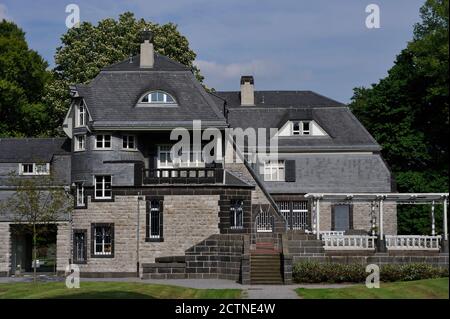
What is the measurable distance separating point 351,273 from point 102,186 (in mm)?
14765

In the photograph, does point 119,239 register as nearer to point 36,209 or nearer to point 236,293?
point 36,209

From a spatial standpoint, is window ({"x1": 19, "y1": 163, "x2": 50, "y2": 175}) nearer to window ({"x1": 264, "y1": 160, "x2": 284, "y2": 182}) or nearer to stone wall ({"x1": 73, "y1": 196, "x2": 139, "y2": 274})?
stone wall ({"x1": 73, "y1": 196, "x2": 139, "y2": 274})

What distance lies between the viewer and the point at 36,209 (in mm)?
39219

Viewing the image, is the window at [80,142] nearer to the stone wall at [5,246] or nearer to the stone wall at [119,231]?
the stone wall at [119,231]

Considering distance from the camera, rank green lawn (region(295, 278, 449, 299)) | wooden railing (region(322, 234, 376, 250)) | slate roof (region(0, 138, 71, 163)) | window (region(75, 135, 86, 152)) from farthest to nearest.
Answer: slate roof (region(0, 138, 71, 163))
window (region(75, 135, 86, 152))
wooden railing (region(322, 234, 376, 250))
green lawn (region(295, 278, 449, 299))

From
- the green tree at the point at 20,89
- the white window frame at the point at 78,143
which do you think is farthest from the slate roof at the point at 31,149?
the green tree at the point at 20,89

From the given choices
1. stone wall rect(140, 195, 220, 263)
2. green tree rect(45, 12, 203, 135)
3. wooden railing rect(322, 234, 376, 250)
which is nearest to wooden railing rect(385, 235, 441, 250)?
wooden railing rect(322, 234, 376, 250)

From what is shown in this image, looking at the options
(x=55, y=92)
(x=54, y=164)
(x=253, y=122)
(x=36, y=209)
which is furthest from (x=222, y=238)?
(x=55, y=92)

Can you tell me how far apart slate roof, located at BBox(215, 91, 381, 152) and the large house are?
2.17 metres

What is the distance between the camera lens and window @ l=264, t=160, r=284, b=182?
54.3m

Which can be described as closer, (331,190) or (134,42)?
(331,190)

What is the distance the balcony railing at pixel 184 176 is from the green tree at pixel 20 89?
21379 millimetres

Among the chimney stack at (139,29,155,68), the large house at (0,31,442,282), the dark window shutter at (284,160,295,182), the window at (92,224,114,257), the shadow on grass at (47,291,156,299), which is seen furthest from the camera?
the dark window shutter at (284,160,295,182)

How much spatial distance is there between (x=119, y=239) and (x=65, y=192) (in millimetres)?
4251
